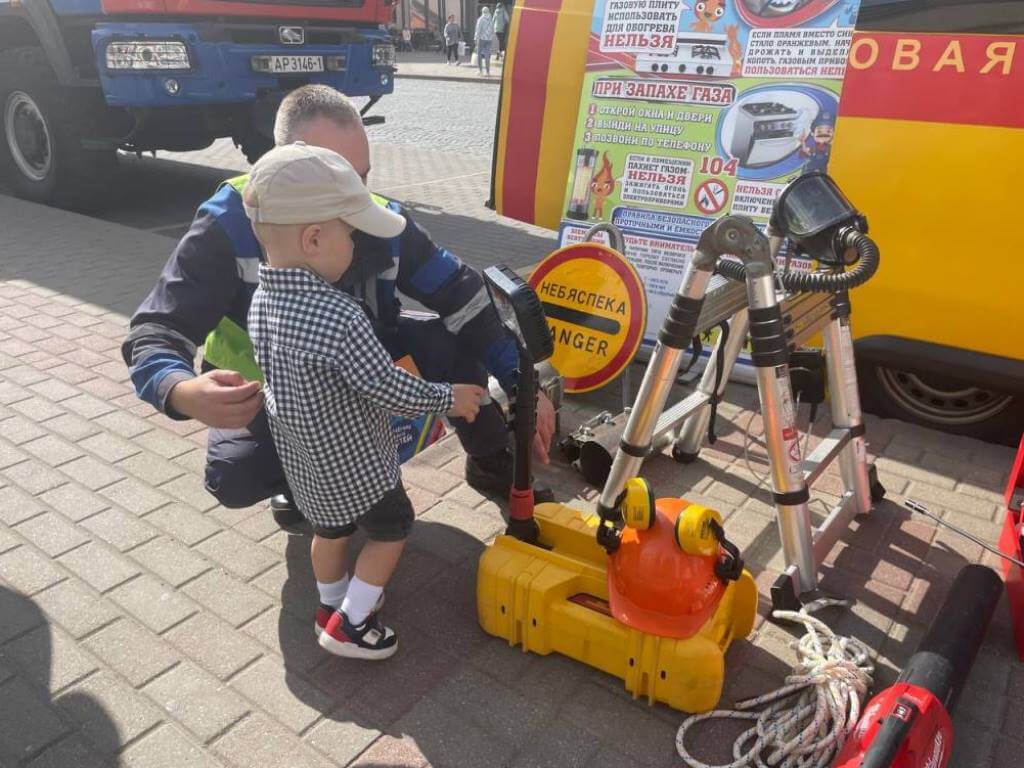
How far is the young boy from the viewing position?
1919 mm

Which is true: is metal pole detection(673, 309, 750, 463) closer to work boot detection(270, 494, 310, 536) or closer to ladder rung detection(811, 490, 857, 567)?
ladder rung detection(811, 490, 857, 567)

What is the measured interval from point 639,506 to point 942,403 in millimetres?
2289

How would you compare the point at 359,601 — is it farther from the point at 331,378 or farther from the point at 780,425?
the point at 780,425

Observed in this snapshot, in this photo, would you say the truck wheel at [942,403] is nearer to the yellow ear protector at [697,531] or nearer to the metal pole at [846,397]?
the metal pole at [846,397]

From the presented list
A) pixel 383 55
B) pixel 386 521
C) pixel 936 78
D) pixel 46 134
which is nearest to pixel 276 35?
pixel 383 55

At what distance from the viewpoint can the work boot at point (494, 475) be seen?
315 centimetres

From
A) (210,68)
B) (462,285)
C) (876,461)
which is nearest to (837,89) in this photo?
(876,461)

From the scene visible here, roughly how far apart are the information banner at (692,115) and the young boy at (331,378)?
221 centimetres

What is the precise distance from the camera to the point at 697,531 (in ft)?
6.69

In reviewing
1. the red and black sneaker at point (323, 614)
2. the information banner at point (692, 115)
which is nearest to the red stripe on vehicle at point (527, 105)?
the information banner at point (692, 115)

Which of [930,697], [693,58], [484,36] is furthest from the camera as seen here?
[484,36]

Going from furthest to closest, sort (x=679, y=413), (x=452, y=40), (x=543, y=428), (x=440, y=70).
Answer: (x=452, y=40) → (x=440, y=70) → (x=679, y=413) → (x=543, y=428)

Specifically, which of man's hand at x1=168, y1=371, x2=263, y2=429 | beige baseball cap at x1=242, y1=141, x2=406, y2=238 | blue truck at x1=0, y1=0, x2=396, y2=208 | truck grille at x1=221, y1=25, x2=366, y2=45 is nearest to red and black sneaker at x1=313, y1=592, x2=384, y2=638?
man's hand at x1=168, y1=371, x2=263, y2=429

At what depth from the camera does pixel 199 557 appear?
2.80 meters
